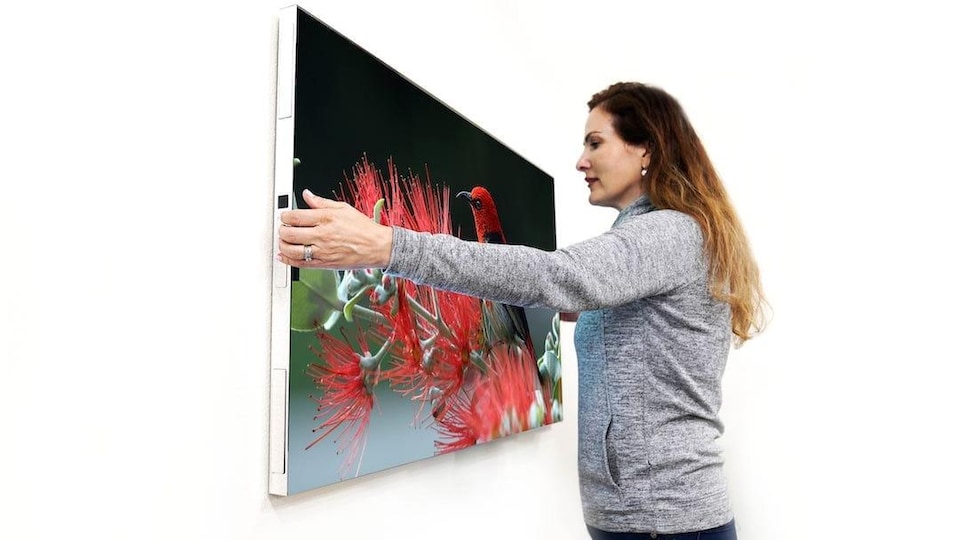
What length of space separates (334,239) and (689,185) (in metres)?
0.61

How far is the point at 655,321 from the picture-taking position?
1.04 m

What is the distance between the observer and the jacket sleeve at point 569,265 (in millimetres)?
766

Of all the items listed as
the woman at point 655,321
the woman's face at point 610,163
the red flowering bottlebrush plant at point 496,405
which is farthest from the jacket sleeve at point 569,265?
the red flowering bottlebrush plant at point 496,405

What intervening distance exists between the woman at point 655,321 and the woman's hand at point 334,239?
0.34ft

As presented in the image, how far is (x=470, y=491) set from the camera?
1442 millimetres

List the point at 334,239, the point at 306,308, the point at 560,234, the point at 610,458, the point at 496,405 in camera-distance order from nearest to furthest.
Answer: the point at 334,239 → the point at 306,308 → the point at 610,458 → the point at 496,405 → the point at 560,234

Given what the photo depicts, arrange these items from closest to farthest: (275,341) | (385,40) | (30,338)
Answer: (30,338) < (275,341) < (385,40)

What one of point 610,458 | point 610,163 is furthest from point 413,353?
point 610,163

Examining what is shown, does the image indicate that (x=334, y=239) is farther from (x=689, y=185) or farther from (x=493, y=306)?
(x=493, y=306)

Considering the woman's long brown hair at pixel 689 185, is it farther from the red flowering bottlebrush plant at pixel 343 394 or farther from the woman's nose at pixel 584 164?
the red flowering bottlebrush plant at pixel 343 394

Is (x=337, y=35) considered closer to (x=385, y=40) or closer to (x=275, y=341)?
(x=385, y=40)

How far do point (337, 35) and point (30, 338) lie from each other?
61 cm

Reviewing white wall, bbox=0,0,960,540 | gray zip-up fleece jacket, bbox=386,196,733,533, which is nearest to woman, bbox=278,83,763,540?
gray zip-up fleece jacket, bbox=386,196,733,533

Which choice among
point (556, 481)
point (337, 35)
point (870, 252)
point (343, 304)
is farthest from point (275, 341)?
point (870, 252)
